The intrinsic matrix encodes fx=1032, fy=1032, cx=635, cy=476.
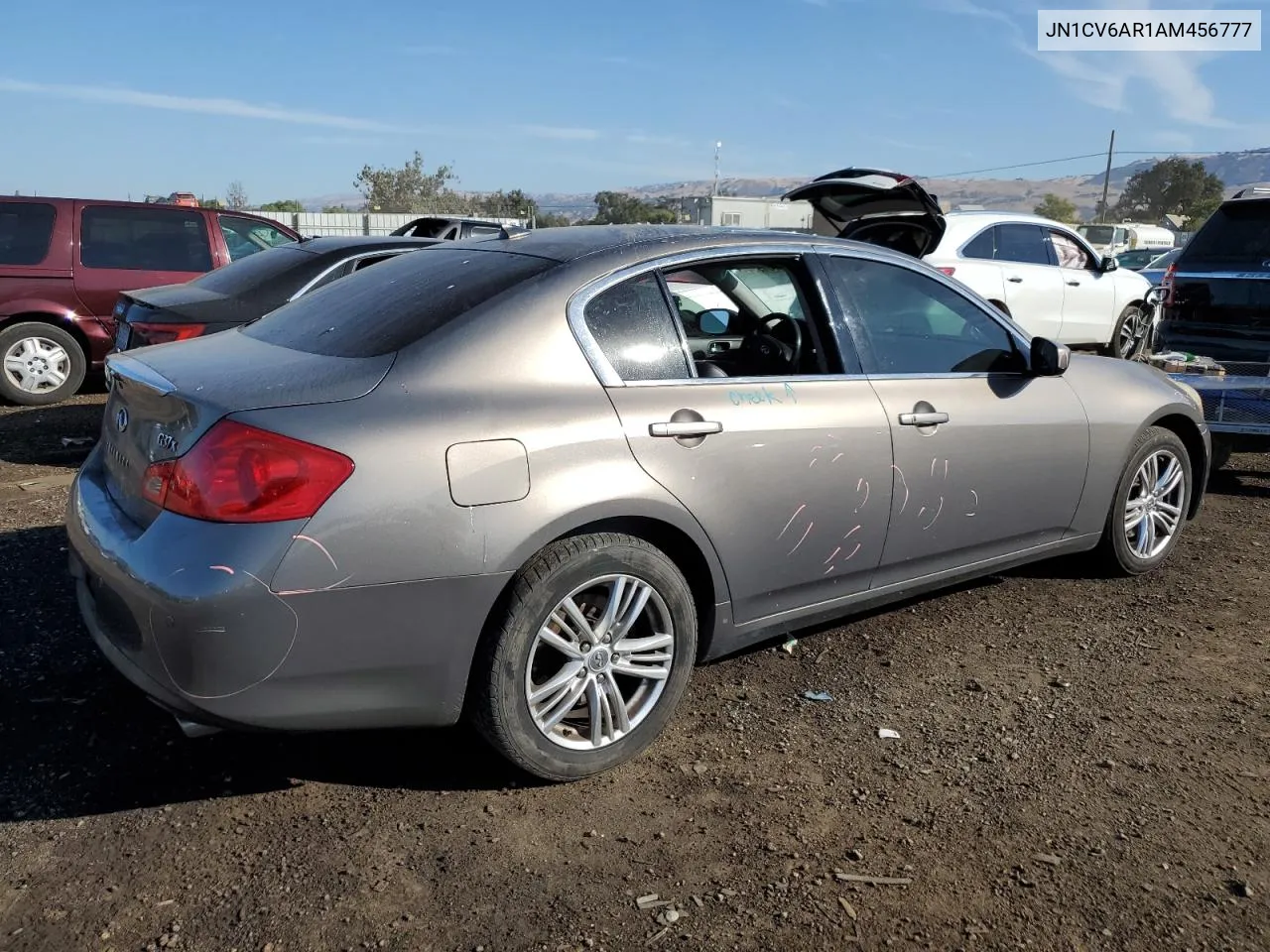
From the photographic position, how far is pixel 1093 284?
36.2 ft

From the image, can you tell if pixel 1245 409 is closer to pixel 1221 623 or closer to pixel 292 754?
pixel 1221 623

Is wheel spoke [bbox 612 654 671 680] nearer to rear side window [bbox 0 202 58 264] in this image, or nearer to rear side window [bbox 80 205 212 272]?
rear side window [bbox 80 205 212 272]

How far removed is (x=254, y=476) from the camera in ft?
8.27

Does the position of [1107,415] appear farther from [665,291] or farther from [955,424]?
[665,291]

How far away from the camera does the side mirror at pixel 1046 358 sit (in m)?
4.21

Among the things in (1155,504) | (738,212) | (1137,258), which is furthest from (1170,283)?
(738,212)

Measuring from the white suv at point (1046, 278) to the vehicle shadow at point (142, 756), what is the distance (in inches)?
301

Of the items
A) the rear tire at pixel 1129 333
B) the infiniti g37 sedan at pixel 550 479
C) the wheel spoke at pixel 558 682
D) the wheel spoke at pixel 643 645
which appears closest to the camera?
the infiniti g37 sedan at pixel 550 479

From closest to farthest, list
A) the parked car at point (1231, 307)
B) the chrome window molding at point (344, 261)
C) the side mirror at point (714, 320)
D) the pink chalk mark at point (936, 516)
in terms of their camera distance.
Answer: the pink chalk mark at point (936, 516)
the side mirror at point (714, 320)
the parked car at point (1231, 307)
the chrome window molding at point (344, 261)

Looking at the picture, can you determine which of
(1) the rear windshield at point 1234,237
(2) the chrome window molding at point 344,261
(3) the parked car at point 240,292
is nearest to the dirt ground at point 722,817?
(3) the parked car at point 240,292

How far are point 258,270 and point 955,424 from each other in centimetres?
497

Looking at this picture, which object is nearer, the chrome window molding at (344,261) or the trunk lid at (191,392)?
the trunk lid at (191,392)

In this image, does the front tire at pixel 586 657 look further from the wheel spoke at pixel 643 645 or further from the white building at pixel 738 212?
the white building at pixel 738 212

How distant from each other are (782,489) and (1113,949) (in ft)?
5.16
